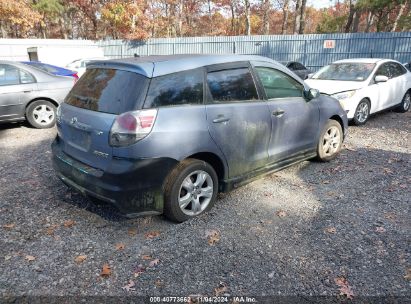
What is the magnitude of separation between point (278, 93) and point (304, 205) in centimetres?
143

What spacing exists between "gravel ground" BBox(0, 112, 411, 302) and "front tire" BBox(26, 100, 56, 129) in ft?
9.27

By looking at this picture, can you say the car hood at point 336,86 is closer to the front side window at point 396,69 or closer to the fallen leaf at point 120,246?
the front side window at point 396,69

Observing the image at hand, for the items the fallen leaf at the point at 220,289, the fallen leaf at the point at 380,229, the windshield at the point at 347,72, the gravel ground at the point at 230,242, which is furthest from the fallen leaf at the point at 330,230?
the windshield at the point at 347,72

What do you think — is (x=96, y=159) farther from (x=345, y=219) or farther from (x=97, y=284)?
(x=345, y=219)

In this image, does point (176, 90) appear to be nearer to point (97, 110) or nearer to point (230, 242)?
point (97, 110)

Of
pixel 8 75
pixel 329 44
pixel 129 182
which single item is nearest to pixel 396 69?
pixel 129 182

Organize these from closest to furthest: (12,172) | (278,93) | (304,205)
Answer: (304,205)
(278,93)
(12,172)

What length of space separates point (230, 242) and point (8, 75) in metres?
6.29

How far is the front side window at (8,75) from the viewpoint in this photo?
712cm

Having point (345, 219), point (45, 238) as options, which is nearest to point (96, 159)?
point (45, 238)

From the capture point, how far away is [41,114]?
7695mm

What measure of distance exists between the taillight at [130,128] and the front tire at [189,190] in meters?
0.53

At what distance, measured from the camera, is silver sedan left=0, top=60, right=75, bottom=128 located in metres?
7.09

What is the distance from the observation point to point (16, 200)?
168 inches
